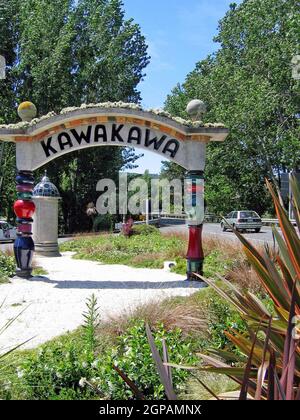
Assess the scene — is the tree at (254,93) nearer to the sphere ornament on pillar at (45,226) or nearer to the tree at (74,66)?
the tree at (74,66)

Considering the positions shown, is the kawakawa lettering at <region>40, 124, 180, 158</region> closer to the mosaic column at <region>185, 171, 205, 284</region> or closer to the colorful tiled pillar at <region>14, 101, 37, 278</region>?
the mosaic column at <region>185, 171, 205, 284</region>

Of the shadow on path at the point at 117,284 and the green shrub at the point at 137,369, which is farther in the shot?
the shadow on path at the point at 117,284

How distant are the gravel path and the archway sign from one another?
897 millimetres

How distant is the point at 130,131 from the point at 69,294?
10.8 feet

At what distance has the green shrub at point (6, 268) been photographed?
32.4ft

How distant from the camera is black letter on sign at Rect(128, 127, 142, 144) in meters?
10.0

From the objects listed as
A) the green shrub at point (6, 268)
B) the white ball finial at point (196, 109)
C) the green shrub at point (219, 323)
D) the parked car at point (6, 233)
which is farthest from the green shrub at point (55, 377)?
the parked car at point (6, 233)

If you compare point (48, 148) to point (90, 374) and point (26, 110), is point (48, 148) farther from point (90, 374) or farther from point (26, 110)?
point (90, 374)

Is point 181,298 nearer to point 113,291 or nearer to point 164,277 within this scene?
point 113,291

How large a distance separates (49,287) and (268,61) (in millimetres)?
30162

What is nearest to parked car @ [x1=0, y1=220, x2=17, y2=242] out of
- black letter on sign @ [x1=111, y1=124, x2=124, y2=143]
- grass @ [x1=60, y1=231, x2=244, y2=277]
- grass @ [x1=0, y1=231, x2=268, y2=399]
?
grass @ [x1=60, y1=231, x2=244, y2=277]

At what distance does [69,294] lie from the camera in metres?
8.65

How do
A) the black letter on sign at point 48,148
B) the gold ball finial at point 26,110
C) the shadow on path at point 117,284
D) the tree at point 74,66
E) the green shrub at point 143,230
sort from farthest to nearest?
the tree at point 74,66 → the green shrub at point 143,230 → the gold ball finial at point 26,110 → the black letter on sign at point 48,148 → the shadow on path at point 117,284

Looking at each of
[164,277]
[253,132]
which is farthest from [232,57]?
[164,277]
